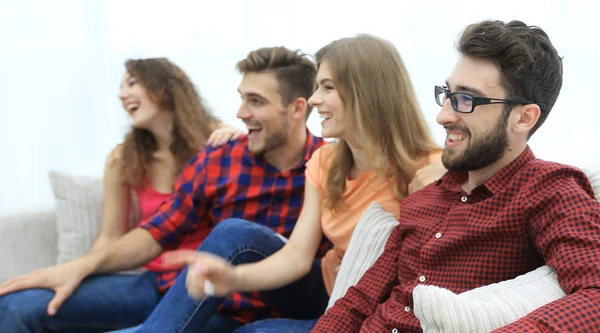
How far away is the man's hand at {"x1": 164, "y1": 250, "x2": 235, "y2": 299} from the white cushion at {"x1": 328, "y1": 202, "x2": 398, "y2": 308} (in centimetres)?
25

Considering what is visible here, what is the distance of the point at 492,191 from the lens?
4.46ft

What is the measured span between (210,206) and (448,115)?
1058 mm

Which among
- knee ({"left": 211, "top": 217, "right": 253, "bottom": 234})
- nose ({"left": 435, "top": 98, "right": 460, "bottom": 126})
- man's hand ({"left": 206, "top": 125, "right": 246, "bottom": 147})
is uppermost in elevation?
nose ({"left": 435, "top": 98, "right": 460, "bottom": 126})

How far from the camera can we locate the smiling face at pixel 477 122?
136cm

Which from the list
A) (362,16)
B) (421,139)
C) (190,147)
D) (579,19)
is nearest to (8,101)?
(190,147)

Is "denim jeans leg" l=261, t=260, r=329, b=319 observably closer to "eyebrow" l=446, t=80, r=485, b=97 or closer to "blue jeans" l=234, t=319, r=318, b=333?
"blue jeans" l=234, t=319, r=318, b=333

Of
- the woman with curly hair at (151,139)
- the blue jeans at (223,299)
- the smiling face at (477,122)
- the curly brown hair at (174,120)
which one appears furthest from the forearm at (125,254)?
the smiling face at (477,122)

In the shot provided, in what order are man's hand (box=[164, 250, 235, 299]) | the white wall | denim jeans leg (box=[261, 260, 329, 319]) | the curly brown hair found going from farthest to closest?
the white wall < the curly brown hair < denim jeans leg (box=[261, 260, 329, 319]) < man's hand (box=[164, 250, 235, 299])


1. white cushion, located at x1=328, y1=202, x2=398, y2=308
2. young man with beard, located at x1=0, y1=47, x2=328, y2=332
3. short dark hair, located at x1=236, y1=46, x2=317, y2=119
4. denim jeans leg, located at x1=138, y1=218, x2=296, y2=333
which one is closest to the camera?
white cushion, located at x1=328, y1=202, x2=398, y2=308

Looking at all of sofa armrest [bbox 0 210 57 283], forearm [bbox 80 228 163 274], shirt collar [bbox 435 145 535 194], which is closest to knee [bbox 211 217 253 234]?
forearm [bbox 80 228 163 274]

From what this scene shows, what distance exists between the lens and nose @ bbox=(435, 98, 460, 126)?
1399mm

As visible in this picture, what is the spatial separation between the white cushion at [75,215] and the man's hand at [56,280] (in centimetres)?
35

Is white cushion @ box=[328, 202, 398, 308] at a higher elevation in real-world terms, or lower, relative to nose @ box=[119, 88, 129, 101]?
lower

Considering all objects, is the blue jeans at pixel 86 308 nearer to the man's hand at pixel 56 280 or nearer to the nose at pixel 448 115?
the man's hand at pixel 56 280
